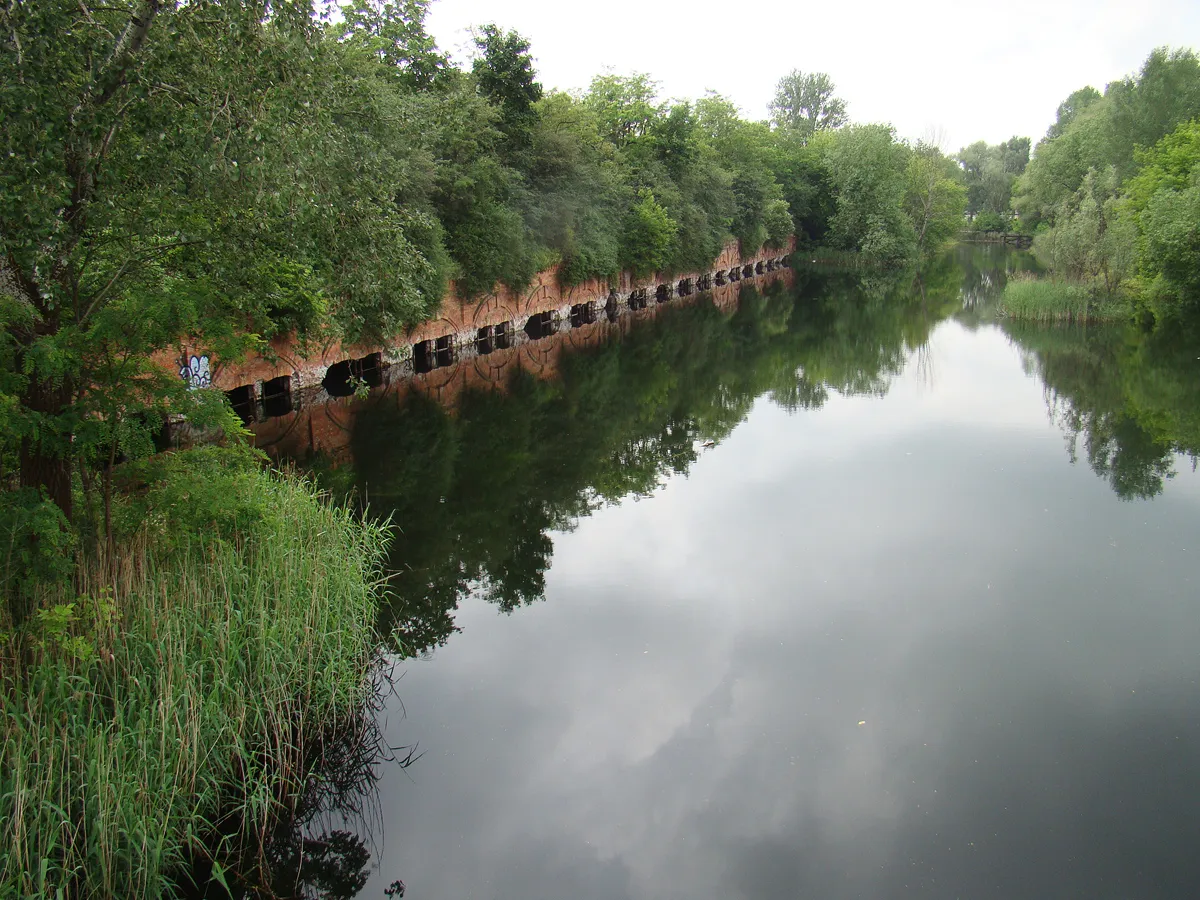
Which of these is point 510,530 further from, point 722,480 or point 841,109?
point 841,109

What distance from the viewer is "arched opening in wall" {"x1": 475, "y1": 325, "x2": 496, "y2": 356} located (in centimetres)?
2994

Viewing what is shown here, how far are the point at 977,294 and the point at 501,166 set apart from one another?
29280 mm

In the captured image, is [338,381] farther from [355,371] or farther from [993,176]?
[993,176]

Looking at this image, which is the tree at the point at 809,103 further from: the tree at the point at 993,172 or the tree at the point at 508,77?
the tree at the point at 508,77

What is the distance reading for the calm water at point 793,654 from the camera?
652cm

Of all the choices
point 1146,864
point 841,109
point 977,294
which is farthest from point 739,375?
point 841,109

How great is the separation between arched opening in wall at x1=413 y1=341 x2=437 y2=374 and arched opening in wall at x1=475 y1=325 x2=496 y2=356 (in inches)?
103

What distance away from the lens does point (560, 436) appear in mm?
18797

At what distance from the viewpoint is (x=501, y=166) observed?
2947 centimetres

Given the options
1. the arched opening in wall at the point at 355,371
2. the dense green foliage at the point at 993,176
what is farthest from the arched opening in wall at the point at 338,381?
the dense green foliage at the point at 993,176

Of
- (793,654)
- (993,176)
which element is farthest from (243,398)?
(993,176)

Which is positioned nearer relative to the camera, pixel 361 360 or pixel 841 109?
pixel 361 360

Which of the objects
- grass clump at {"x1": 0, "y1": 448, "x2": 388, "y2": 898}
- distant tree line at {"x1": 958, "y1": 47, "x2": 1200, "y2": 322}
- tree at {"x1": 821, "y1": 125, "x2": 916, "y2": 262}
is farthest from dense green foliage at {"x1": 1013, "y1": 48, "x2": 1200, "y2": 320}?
grass clump at {"x1": 0, "y1": 448, "x2": 388, "y2": 898}

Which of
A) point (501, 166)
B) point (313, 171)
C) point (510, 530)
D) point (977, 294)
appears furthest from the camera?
point (977, 294)
